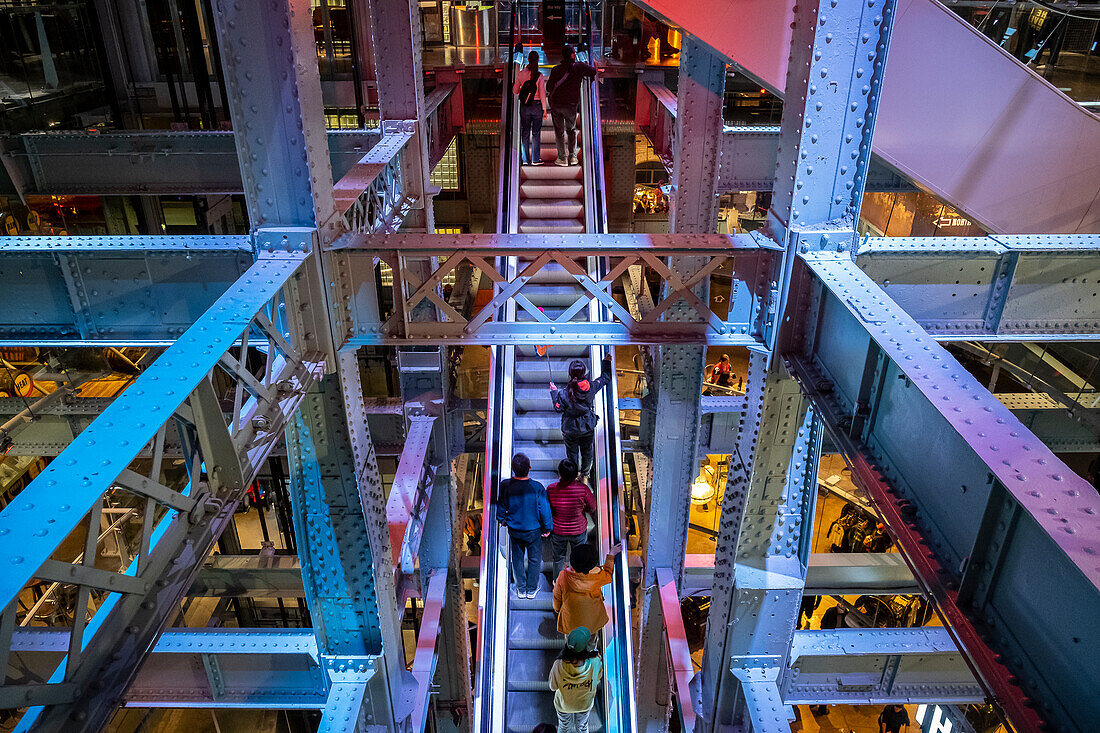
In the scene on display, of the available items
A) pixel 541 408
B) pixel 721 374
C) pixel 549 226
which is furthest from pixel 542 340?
pixel 721 374

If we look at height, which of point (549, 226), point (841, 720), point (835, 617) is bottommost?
point (841, 720)

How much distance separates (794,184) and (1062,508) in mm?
2994

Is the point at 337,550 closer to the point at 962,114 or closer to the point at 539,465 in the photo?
the point at 539,465

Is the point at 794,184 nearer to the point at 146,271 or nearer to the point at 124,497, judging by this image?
the point at 146,271

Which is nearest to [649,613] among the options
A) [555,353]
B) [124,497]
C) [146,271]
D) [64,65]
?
[555,353]

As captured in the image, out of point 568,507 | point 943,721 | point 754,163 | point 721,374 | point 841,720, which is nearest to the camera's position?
point 568,507

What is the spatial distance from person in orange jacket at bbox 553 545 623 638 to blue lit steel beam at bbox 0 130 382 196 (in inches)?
235

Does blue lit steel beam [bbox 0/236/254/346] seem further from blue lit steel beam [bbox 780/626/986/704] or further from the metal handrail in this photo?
blue lit steel beam [bbox 780/626/986/704]

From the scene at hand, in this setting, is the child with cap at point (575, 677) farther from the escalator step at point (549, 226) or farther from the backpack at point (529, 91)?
the backpack at point (529, 91)

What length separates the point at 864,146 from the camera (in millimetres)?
4734

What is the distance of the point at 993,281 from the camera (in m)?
5.47

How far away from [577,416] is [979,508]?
5215 mm

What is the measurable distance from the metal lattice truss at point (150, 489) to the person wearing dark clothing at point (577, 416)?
366 centimetres

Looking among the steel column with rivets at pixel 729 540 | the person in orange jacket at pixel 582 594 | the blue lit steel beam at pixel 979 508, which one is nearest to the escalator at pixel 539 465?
the person in orange jacket at pixel 582 594
